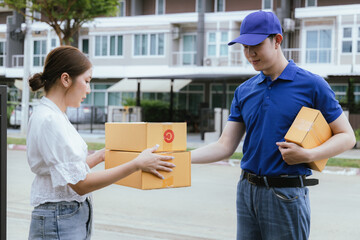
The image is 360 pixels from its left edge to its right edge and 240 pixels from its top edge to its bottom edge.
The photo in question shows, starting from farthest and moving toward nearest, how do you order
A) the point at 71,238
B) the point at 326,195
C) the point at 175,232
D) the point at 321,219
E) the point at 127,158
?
the point at 326,195 < the point at 321,219 < the point at 175,232 < the point at 127,158 < the point at 71,238

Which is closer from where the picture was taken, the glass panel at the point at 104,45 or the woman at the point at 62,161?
the woman at the point at 62,161

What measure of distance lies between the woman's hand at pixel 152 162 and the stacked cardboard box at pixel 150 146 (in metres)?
0.04

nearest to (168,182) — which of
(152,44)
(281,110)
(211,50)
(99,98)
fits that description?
(281,110)

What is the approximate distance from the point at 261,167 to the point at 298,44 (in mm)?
33733

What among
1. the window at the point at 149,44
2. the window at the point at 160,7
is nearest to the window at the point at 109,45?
the window at the point at 149,44

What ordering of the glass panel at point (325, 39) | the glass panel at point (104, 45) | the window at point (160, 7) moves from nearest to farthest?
1. the glass panel at point (325, 39)
2. the window at point (160, 7)
3. the glass panel at point (104, 45)

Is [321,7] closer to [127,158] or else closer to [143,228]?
[143,228]

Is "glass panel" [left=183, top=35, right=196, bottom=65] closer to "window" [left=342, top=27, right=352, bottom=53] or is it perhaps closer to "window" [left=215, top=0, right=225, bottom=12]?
"window" [left=215, top=0, right=225, bottom=12]

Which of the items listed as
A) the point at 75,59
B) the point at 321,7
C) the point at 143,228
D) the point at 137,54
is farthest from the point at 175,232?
the point at 137,54

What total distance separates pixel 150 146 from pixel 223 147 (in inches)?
25.9

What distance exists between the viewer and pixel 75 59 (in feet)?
9.04

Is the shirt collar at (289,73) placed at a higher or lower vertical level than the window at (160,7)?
lower

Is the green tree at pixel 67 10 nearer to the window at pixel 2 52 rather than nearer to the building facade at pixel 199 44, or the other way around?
the building facade at pixel 199 44

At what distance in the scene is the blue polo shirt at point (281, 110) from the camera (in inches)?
117
